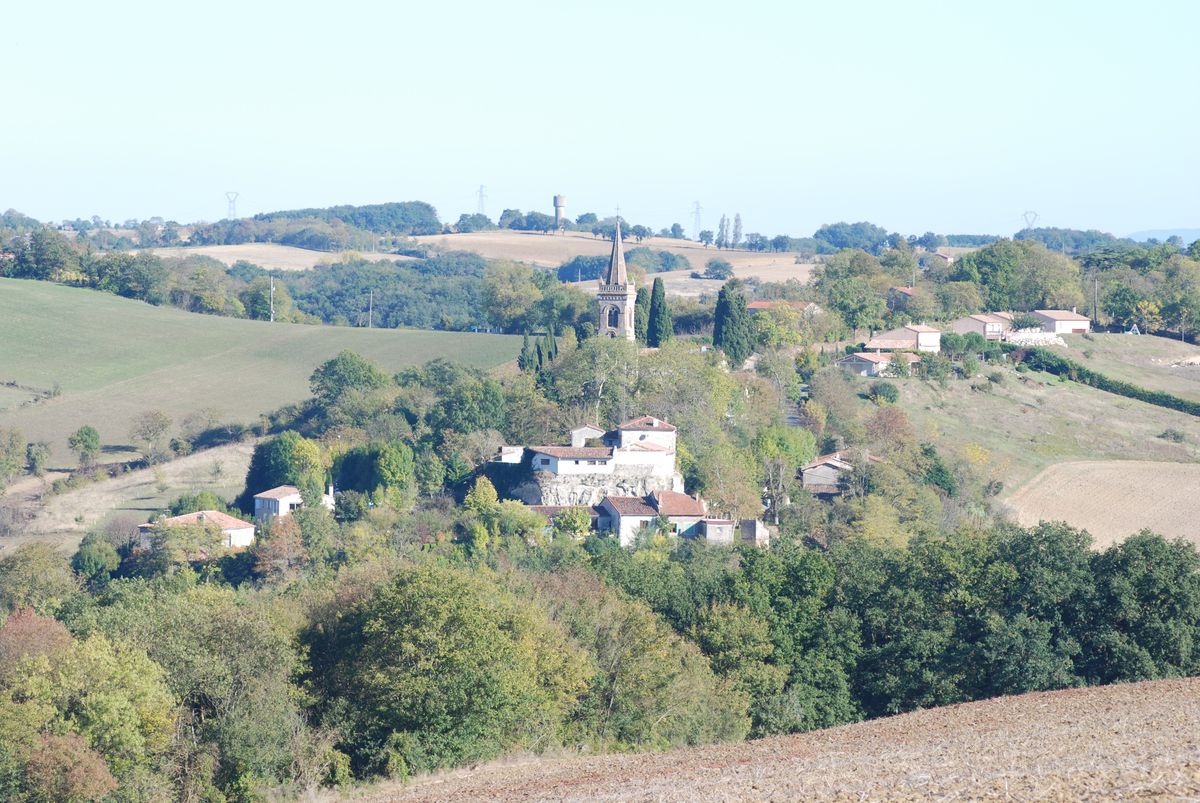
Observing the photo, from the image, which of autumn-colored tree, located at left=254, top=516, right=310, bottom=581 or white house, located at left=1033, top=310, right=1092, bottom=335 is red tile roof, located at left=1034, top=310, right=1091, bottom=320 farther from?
autumn-colored tree, located at left=254, top=516, right=310, bottom=581

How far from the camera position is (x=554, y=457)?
60062mm

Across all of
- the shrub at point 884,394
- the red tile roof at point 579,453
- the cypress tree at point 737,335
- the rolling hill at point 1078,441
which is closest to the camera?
the red tile roof at point 579,453

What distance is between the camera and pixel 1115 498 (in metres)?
67.0

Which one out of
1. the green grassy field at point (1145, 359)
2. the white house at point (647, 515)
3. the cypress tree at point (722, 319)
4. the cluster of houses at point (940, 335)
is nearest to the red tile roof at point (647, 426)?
the white house at point (647, 515)

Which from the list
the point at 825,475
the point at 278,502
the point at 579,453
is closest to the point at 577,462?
the point at 579,453

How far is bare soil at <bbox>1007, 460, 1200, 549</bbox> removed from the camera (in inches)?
2486

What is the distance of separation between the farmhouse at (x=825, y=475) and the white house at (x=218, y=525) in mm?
21012

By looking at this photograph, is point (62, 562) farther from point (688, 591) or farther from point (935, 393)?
point (935, 393)

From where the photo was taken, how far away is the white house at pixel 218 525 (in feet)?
190

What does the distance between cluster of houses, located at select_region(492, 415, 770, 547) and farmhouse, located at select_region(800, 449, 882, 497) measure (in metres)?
5.77

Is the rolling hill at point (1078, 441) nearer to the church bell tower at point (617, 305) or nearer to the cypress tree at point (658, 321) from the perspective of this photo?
the cypress tree at point (658, 321)

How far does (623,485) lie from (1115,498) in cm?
2115

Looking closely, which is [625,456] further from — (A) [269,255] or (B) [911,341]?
(A) [269,255]

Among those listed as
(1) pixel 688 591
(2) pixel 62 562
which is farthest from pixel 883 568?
(2) pixel 62 562
